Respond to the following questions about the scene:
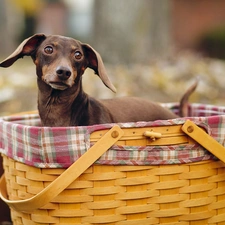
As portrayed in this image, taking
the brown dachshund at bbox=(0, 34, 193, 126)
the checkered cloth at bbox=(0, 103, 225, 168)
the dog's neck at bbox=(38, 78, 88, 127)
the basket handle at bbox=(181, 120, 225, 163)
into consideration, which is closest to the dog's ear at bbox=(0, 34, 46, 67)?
the brown dachshund at bbox=(0, 34, 193, 126)

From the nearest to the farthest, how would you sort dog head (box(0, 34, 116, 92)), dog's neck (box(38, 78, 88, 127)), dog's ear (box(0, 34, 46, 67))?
1. dog head (box(0, 34, 116, 92))
2. dog's ear (box(0, 34, 46, 67))
3. dog's neck (box(38, 78, 88, 127))

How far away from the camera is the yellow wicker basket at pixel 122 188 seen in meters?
2.27

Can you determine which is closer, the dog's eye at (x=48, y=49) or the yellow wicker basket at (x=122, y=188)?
the yellow wicker basket at (x=122, y=188)

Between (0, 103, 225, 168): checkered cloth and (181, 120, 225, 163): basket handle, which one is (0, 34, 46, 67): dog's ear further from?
(181, 120, 225, 163): basket handle

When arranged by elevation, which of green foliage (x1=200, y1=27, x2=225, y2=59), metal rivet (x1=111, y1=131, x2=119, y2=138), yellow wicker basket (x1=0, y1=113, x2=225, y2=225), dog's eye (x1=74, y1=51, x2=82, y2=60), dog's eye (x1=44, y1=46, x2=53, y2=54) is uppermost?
dog's eye (x1=44, y1=46, x2=53, y2=54)

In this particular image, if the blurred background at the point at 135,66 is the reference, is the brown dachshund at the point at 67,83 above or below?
above

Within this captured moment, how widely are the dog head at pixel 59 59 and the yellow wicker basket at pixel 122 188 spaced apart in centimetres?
35

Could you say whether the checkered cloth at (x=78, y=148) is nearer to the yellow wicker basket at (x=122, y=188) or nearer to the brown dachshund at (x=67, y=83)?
the yellow wicker basket at (x=122, y=188)

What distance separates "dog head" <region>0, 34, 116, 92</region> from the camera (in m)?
2.46

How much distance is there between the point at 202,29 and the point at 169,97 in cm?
1163

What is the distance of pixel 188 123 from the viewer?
7.73ft

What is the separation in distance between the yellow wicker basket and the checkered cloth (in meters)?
0.03

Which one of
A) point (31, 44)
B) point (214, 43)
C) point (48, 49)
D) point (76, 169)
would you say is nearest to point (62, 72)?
point (48, 49)

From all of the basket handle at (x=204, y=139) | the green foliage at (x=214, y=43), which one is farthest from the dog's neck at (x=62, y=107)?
the green foliage at (x=214, y=43)
